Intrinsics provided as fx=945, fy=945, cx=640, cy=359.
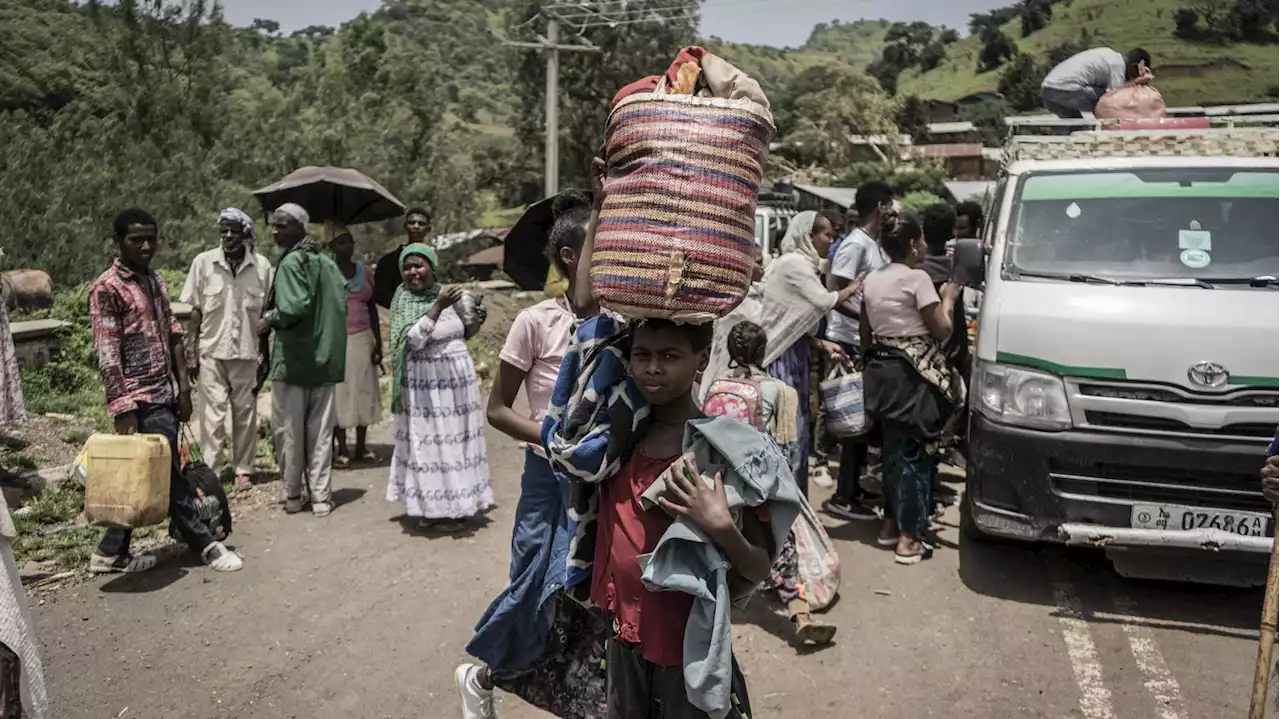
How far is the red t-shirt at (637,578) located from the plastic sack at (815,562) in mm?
2526

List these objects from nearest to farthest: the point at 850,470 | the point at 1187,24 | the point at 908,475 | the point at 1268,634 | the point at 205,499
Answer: the point at 1268,634, the point at 205,499, the point at 908,475, the point at 850,470, the point at 1187,24

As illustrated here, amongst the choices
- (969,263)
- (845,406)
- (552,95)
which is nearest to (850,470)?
(845,406)

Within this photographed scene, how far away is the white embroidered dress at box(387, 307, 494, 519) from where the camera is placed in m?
6.15

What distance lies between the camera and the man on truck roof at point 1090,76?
24.9ft

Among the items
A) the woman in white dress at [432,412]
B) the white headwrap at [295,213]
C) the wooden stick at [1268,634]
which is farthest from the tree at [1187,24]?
the wooden stick at [1268,634]

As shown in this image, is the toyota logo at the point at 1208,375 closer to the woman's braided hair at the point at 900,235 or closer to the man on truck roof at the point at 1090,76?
the woman's braided hair at the point at 900,235

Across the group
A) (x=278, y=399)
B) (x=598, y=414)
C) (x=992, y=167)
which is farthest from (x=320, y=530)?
(x=992, y=167)

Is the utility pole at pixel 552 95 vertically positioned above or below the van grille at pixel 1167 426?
above

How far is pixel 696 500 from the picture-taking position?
2137 mm

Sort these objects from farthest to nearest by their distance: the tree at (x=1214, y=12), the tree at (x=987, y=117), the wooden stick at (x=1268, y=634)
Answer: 1. the tree at (x=987, y=117)
2. the tree at (x=1214, y=12)
3. the wooden stick at (x=1268, y=634)

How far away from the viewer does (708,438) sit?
2176mm

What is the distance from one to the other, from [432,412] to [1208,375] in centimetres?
444

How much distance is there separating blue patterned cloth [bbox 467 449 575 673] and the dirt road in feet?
2.58

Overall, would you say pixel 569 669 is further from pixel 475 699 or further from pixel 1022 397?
pixel 1022 397
